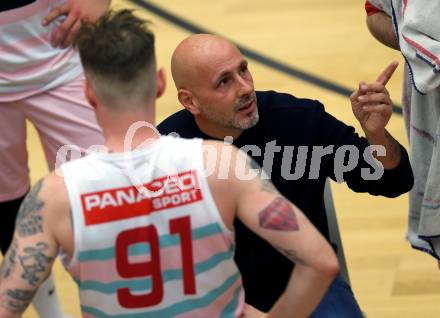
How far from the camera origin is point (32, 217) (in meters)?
2.40

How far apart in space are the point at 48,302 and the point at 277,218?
1.90m

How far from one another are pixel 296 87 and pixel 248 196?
3.39 meters

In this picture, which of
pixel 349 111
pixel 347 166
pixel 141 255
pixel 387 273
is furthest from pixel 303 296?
pixel 349 111

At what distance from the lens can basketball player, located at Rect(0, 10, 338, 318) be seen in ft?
7.82

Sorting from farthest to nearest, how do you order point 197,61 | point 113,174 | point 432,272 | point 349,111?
point 349,111 < point 432,272 < point 197,61 < point 113,174

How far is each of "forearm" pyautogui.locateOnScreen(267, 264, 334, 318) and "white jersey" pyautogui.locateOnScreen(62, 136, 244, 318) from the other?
16 cm

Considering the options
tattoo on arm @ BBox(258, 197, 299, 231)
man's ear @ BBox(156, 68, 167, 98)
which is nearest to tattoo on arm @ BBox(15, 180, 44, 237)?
man's ear @ BBox(156, 68, 167, 98)

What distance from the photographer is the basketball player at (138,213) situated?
7.82ft

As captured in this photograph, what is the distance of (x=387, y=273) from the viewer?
14.6 ft

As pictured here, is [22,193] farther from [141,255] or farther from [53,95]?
[141,255]

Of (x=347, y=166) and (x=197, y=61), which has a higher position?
(x=197, y=61)

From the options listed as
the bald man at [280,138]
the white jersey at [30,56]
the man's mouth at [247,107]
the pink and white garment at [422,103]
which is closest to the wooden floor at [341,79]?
the pink and white garment at [422,103]

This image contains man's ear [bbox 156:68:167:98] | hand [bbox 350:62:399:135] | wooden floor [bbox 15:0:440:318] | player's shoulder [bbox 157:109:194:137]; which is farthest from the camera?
wooden floor [bbox 15:0:440:318]

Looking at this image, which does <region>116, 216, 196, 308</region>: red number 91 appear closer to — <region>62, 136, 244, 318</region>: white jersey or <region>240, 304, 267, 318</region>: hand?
<region>62, 136, 244, 318</region>: white jersey
